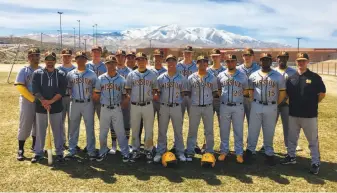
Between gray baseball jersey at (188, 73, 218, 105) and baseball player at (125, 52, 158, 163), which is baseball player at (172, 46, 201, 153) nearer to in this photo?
gray baseball jersey at (188, 73, 218, 105)

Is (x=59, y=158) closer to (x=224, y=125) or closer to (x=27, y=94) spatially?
(x=27, y=94)

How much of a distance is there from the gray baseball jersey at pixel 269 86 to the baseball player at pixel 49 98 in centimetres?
460

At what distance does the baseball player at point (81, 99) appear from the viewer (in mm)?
7578

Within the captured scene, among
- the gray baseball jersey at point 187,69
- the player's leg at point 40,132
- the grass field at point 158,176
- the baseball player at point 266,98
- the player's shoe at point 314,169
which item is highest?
the gray baseball jersey at point 187,69

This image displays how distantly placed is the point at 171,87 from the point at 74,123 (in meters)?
2.53

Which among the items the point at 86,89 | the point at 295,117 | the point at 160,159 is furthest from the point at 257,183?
the point at 86,89

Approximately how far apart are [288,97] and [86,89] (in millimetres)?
4785

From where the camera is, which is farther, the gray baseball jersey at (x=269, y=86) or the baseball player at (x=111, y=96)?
the baseball player at (x=111, y=96)

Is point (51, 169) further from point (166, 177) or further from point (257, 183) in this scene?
point (257, 183)

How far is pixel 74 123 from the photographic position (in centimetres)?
778

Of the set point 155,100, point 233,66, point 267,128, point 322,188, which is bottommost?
point 322,188

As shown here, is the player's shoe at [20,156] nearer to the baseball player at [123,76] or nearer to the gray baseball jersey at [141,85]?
the baseball player at [123,76]

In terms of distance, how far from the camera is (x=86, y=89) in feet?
24.9

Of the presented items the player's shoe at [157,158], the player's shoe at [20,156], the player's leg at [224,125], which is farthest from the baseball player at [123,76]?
the player's leg at [224,125]
